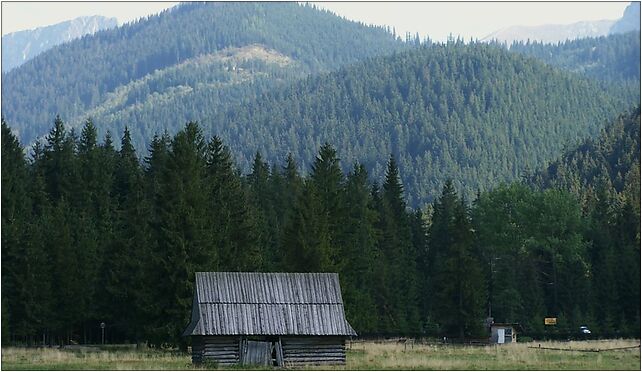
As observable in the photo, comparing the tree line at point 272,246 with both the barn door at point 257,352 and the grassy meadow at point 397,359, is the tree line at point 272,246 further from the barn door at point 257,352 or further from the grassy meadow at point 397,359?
the barn door at point 257,352

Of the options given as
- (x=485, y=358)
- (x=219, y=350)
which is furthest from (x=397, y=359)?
(x=219, y=350)

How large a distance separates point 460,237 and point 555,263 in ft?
81.9

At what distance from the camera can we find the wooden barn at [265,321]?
2157 inches

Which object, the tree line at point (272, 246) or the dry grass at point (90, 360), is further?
the tree line at point (272, 246)

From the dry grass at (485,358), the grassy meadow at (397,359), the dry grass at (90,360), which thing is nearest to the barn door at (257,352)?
the grassy meadow at (397,359)

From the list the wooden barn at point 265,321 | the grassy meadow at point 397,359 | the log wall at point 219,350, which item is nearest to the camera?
the grassy meadow at point 397,359

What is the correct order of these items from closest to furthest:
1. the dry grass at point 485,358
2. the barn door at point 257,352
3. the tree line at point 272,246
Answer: the dry grass at point 485,358, the barn door at point 257,352, the tree line at point 272,246

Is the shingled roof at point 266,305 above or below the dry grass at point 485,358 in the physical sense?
above

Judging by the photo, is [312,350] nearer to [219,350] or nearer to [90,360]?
[219,350]

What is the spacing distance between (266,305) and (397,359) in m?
7.99

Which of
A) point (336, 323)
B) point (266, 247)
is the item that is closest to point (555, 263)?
point (266, 247)

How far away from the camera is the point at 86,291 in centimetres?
7912

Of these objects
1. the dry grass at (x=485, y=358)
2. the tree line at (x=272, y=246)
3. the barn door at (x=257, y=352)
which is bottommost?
the dry grass at (x=485, y=358)

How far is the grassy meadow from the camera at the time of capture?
5262 centimetres
